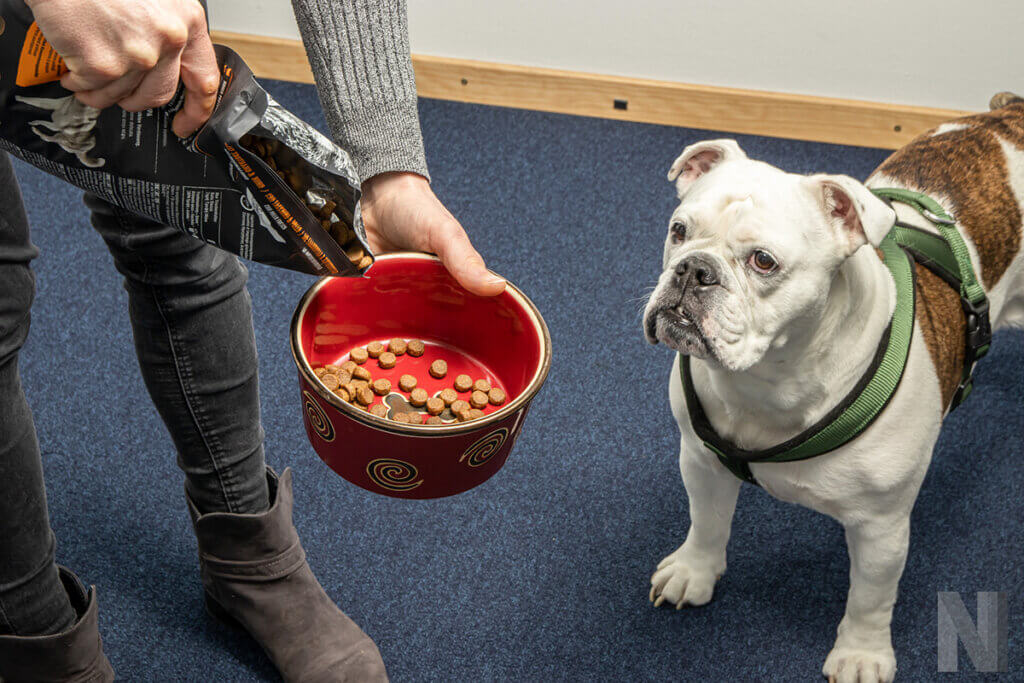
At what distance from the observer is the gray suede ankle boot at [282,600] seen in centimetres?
141

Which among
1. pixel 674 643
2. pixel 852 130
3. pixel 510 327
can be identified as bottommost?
pixel 674 643

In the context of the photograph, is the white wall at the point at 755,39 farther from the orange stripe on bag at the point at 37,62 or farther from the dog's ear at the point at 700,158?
the orange stripe on bag at the point at 37,62

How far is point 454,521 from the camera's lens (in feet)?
5.56

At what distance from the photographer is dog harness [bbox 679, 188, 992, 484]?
119cm

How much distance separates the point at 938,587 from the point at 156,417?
138 cm

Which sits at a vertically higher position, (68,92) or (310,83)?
(68,92)

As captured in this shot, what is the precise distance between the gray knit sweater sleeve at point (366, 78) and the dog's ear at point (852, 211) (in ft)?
1.52

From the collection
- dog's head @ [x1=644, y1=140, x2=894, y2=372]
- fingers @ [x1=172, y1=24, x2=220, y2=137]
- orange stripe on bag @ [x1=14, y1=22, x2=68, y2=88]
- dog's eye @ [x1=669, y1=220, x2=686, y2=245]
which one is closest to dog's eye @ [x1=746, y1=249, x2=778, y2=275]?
dog's head @ [x1=644, y1=140, x2=894, y2=372]

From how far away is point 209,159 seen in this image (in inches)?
36.1

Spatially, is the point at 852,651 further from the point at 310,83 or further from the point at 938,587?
the point at 310,83

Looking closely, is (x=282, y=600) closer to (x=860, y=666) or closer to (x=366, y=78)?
(x=366, y=78)

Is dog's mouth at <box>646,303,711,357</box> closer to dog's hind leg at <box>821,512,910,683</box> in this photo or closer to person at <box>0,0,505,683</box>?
person at <box>0,0,505,683</box>

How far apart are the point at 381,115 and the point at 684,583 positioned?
879 mm

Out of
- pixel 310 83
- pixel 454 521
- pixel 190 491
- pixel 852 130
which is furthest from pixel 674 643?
pixel 310 83
